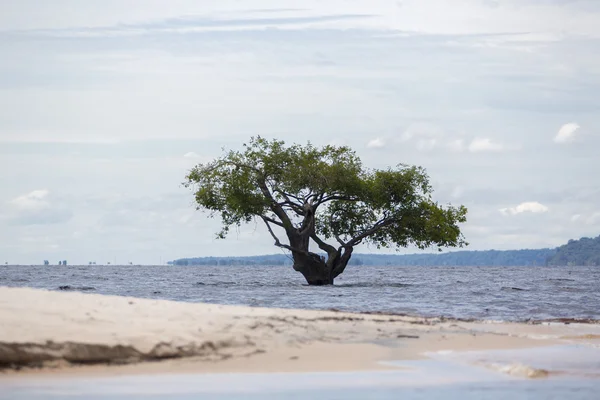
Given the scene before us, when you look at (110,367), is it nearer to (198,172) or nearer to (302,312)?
(302,312)

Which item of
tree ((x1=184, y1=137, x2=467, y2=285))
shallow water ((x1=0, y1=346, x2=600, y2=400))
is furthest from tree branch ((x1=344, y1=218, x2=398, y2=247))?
shallow water ((x1=0, y1=346, x2=600, y2=400))

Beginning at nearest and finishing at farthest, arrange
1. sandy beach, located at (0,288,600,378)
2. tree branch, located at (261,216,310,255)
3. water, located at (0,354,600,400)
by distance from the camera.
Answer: water, located at (0,354,600,400)
sandy beach, located at (0,288,600,378)
tree branch, located at (261,216,310,255)

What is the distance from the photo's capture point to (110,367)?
12.8 meters

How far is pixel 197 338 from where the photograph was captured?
47.6ft

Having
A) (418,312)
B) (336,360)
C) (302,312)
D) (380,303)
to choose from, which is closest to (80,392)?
(336,360)

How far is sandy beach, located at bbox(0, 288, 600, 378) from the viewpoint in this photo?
1287cm

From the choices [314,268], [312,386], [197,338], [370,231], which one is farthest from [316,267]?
[312,386]

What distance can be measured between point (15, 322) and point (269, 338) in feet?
13.9

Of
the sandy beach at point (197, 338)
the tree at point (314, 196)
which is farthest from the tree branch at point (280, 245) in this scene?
the sandy beach at point (197, 338)

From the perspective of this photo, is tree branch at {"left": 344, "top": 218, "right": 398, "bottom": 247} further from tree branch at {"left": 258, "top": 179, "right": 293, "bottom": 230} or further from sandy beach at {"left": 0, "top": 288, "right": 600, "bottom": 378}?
sandy beach at {"left": 0, "top": 288, "right": 600, "bottom": 378}

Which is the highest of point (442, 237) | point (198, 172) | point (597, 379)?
point (198, 172)

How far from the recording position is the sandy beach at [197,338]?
12867mm

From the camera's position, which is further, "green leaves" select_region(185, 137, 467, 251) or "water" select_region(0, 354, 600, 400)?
"green leaves" select_region(185, 137, 467, 251)

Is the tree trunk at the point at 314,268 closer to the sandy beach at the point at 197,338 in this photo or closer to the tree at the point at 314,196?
the tree at the point at 314,196
